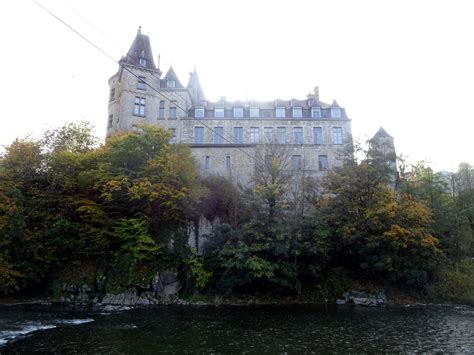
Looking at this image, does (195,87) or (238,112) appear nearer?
(238,112)

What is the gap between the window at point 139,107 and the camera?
41.0 m

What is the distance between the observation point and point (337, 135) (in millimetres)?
43406

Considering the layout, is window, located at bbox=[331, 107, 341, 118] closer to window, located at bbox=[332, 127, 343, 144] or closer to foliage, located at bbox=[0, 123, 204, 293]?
window, located at bbox=[332, 127, 343, 144]

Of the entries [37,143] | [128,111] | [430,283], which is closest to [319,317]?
[430,283]

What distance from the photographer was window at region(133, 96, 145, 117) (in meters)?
41.0

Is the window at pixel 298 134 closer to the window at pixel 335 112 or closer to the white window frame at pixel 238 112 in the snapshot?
the window at pixel 335 112

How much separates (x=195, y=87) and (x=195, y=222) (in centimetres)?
2484

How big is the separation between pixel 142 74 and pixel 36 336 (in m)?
32.2

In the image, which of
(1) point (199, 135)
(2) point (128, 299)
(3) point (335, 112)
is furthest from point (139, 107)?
(2) point (128, 299)

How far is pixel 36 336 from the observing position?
568 inches

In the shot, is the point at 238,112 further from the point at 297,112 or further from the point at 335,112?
the point at 335,112

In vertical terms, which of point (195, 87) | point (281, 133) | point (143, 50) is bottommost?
point (281, 133)

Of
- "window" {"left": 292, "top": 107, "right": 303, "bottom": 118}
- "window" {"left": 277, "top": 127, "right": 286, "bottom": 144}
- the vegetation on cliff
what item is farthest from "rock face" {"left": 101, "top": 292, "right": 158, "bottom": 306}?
"window" {"left": 292, "top": 107, "right": 303, "bottom": 118}

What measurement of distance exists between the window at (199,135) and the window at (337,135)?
15.6m
